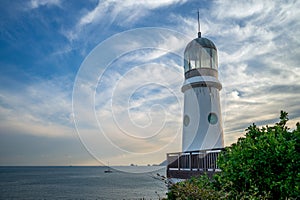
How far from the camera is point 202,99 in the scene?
423 inches

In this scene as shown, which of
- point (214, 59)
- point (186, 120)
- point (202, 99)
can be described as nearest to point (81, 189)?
point (186, 120)

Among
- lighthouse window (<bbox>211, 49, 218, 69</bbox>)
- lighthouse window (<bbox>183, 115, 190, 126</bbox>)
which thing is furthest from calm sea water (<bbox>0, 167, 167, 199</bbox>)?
lighthouse window (<bbox>211, 49, 218, 69</bbox>)

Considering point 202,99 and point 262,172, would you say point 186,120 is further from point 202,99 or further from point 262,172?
point 262,172

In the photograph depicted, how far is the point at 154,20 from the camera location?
10.2m

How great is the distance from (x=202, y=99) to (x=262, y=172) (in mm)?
6608

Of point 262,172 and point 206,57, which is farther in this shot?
point 206,57

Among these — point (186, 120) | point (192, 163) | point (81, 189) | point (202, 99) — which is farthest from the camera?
point (81, 189)

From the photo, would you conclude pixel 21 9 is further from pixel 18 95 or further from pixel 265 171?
pixel 265 171

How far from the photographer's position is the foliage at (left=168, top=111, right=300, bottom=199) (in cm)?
398

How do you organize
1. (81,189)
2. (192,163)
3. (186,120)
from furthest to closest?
(81,189)
(186,120)
(192,163)

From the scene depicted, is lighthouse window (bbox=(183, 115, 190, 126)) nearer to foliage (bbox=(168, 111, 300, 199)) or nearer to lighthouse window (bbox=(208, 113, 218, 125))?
lighthouse window (bbox=(208, 113, 218, 125))

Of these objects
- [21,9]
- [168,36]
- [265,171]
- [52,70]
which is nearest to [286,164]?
[265,171]

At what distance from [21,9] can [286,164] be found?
11.8m

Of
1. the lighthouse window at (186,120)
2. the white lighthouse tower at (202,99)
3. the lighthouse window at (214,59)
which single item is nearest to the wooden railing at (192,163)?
the white lighthouse tower at (202,99)
